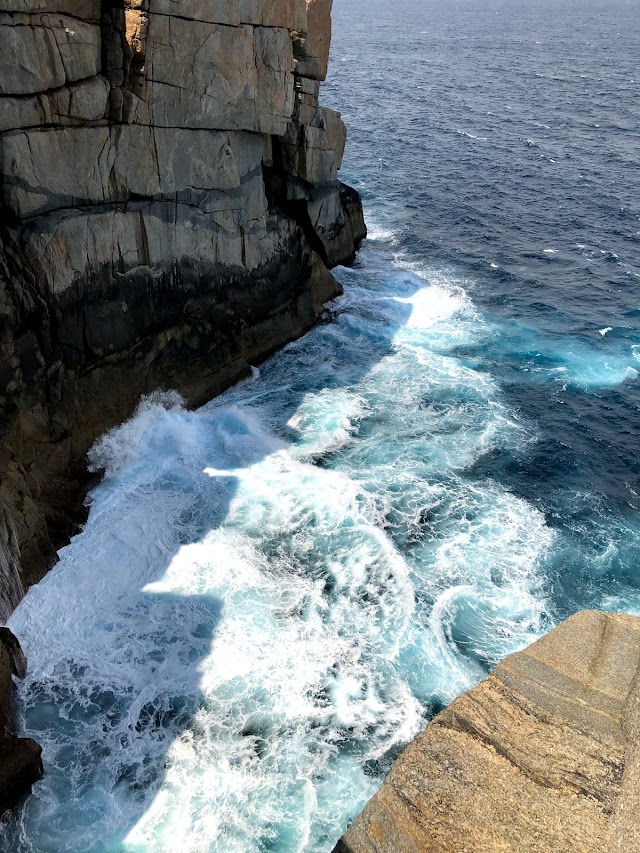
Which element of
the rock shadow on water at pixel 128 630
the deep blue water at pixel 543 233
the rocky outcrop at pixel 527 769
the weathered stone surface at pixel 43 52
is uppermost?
the weathered stone surface at pixel 43 52

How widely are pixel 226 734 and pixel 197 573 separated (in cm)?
610

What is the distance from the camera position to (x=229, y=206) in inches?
1294

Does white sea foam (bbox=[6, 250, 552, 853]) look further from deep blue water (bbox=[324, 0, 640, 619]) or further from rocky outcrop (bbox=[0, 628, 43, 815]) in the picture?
deep blue water (bbox=[324, 0, 640, 619])

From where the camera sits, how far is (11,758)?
18.1 meters

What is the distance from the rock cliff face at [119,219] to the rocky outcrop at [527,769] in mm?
15751

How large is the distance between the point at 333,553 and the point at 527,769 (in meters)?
15.5

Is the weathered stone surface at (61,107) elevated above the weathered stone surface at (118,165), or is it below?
above

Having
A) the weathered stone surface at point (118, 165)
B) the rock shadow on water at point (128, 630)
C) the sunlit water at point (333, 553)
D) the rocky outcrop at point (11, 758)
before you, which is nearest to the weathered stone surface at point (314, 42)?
the weathered stone surface at point (118, 165)

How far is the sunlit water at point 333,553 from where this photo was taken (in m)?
18.9

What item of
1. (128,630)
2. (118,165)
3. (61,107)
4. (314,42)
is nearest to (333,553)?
(128,630)

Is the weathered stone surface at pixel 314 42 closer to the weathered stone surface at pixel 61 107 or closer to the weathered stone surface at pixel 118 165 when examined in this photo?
the weathered stone surface at pixel 118 165

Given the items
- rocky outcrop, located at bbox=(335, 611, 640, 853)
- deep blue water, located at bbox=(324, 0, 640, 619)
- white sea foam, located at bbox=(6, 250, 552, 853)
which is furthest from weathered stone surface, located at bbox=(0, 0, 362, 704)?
rocky outcrop, located at bbox=(335, 611, 640, 853)

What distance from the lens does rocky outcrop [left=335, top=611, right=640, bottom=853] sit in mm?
9695

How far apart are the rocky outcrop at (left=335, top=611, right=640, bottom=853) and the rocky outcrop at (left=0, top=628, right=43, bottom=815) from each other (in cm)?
1153
